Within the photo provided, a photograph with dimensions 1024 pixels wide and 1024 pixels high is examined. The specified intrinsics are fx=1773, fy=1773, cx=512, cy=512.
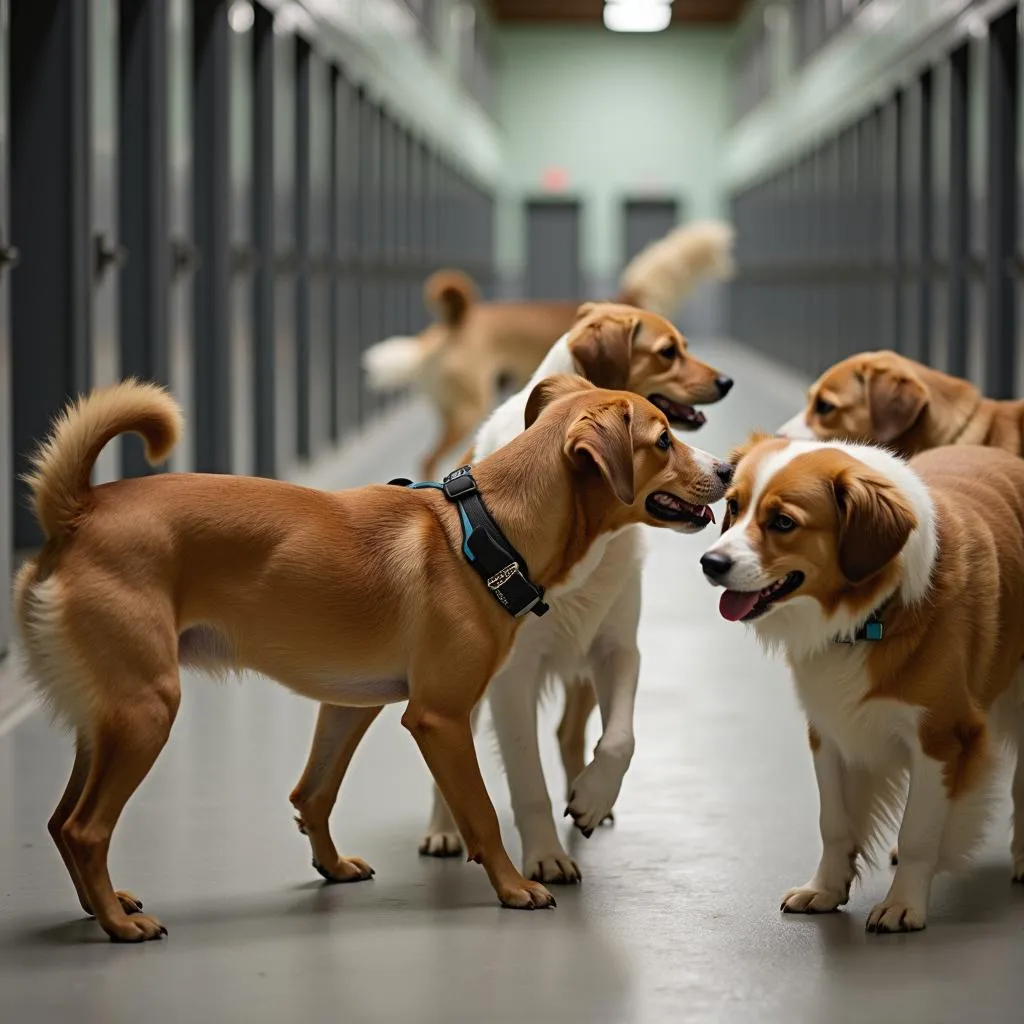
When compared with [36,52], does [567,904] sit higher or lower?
lower

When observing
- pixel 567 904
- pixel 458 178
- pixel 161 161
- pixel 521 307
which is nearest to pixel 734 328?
pixel 458 178

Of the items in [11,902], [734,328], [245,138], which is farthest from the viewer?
[734,328]

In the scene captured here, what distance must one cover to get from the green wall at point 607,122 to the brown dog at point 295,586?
26732 millimetres

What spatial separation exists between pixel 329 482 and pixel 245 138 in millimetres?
1994

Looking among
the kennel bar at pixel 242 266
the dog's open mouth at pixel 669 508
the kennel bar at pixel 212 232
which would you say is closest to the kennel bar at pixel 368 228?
the kennel bar at pixel 242 266

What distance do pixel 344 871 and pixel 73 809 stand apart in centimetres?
60

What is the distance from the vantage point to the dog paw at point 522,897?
321cm

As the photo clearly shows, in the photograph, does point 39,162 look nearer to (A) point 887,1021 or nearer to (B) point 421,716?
(B) point 421,716

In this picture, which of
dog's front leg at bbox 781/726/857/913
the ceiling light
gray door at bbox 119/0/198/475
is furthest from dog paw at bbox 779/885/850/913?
the ceiling light

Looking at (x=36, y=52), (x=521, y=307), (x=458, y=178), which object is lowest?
(x=521, y=307)

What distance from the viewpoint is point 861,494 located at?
298 cm

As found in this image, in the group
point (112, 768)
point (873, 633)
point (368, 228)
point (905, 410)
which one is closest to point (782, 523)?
point (873, 633)

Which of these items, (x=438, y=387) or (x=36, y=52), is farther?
(x=438, y=387)

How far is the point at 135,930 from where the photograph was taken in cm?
300
